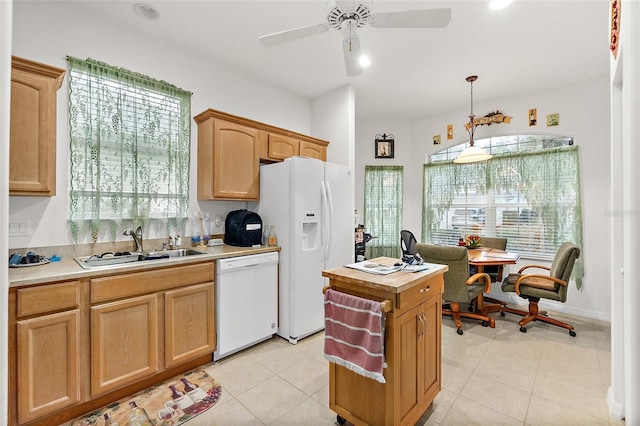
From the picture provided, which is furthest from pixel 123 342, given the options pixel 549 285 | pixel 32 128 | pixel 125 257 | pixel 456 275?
pixel 549 285

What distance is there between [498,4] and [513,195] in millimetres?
2784

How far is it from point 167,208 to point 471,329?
352 cm

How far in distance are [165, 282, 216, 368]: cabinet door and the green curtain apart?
13.5ft

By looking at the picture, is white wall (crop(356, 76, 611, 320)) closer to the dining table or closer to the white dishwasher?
the dining table

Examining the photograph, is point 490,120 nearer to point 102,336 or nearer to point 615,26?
point 615,26

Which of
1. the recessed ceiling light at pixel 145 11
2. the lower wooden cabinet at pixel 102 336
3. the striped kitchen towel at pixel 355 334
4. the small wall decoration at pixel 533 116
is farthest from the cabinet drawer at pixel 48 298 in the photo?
the small wall decoration at pixel 533 116

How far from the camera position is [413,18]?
1721mm

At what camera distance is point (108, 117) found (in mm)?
2475

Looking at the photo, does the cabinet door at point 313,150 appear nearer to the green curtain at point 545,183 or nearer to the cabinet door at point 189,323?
the cabinet door at point 189,323

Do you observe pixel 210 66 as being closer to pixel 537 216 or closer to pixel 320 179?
pixel 320 179

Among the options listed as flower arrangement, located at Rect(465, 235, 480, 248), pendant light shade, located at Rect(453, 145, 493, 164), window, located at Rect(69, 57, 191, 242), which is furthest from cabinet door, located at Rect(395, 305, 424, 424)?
flower arrangement, located at Rect(465, 235, 480, 248)

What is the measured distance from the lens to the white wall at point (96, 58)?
85.5 inches

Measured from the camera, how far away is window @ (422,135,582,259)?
12.5 feet

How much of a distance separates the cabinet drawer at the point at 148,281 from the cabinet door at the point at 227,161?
0.82 meters
